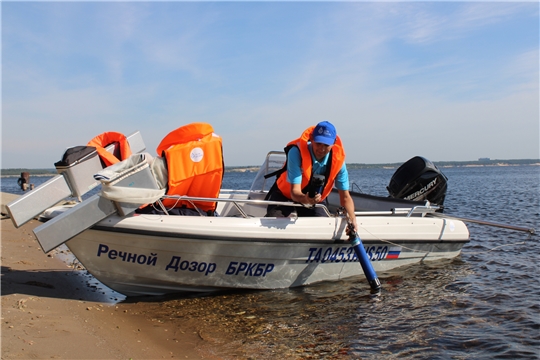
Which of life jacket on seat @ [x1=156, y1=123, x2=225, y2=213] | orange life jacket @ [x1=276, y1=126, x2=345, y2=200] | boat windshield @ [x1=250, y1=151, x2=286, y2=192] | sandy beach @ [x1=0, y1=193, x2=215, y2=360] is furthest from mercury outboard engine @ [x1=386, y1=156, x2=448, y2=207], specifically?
sandy beach @ [x1=0, y1=193, x2=215, y2=360]

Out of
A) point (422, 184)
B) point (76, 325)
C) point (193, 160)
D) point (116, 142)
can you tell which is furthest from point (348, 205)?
point (76, 325)

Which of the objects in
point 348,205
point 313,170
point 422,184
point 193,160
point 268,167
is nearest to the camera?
point 193,160

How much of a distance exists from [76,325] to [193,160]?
1980 mm

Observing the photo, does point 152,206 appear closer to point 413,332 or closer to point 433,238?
point 413,332

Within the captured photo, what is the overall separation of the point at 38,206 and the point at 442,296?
4933mm

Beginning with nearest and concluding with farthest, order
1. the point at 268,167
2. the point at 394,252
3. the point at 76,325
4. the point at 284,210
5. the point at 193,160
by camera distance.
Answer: the point at 76,325, the point at 193,160, the point at 284,210, the point at 394,252, the point at 268,167

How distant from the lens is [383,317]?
4.82 meters

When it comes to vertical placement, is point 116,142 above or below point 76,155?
above

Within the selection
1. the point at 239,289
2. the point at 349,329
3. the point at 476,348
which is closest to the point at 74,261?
the point at 239,289

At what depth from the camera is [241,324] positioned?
14.8ft

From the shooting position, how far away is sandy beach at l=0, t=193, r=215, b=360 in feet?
11.5

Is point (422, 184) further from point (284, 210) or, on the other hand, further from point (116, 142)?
point (116, 142)

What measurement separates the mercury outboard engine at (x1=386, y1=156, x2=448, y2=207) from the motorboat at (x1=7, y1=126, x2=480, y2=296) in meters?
1.50

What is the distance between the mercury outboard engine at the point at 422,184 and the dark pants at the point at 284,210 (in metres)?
2.49
